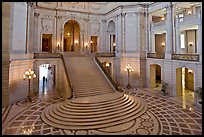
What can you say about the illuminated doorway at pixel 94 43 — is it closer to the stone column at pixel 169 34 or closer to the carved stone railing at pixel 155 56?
the carved stone railing at pixel 155 56

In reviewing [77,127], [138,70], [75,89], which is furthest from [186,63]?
[77,127]

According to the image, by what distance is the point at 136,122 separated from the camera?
9453mm

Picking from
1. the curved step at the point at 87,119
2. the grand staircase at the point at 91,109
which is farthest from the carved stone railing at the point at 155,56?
the curved step at the point at 87,119

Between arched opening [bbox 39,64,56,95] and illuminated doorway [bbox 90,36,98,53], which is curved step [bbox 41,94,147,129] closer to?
arched opening [bbox 39,64,56,95]

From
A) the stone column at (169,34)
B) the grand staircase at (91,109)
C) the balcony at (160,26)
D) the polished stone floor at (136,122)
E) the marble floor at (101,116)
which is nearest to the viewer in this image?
the polished stone floor at (136,122)

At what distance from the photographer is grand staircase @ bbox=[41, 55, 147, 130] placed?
9.11 metres

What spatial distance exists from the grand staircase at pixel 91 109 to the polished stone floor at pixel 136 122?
0.36 metres

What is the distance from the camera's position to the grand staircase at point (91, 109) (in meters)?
9.11

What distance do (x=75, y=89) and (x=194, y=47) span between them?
46.1ft

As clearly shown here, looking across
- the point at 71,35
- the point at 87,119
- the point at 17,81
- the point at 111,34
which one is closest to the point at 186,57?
the point at 87,119

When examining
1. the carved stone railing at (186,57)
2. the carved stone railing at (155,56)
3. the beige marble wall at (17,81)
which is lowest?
the beige marble wall at (17,81)

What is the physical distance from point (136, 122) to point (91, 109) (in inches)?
109

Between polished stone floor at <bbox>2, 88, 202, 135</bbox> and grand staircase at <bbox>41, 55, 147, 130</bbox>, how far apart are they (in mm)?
357

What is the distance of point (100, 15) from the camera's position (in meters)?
23.0
